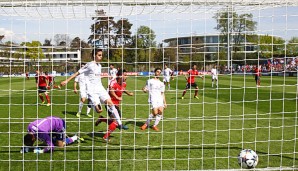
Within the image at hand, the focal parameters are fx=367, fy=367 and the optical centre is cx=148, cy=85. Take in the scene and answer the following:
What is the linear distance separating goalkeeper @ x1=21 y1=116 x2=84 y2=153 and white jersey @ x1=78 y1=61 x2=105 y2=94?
1.26 meters

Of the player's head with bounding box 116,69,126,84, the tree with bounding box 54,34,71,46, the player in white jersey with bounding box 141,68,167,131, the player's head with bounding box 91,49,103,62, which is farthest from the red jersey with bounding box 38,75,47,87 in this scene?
the tree with bounding box 54,34,71,46

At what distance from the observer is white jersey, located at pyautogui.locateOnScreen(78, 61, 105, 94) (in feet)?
27.0

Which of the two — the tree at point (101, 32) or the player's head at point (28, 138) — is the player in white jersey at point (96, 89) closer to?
the tree at point (101, 32)

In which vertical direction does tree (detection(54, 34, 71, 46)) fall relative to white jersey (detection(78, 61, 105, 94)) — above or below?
above

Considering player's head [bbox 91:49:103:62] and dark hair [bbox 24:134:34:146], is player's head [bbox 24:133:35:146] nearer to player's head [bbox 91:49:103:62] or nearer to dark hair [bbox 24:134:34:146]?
dark hair [bbox 24:134:34:146]

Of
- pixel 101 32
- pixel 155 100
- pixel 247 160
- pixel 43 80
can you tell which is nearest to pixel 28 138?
pixel 101 32

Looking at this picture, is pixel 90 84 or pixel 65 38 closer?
pixel 65 38

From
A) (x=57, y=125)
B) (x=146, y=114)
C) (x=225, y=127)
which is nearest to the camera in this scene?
(x=57, y=125)

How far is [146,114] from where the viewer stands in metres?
14.0

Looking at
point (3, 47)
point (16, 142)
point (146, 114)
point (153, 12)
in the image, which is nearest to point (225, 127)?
point (146, 114)

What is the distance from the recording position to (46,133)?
24.5 feet

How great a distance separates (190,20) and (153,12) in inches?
41.9

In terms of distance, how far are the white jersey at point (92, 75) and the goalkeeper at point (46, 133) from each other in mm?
1259

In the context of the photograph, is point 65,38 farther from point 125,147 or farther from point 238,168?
point 238,168
